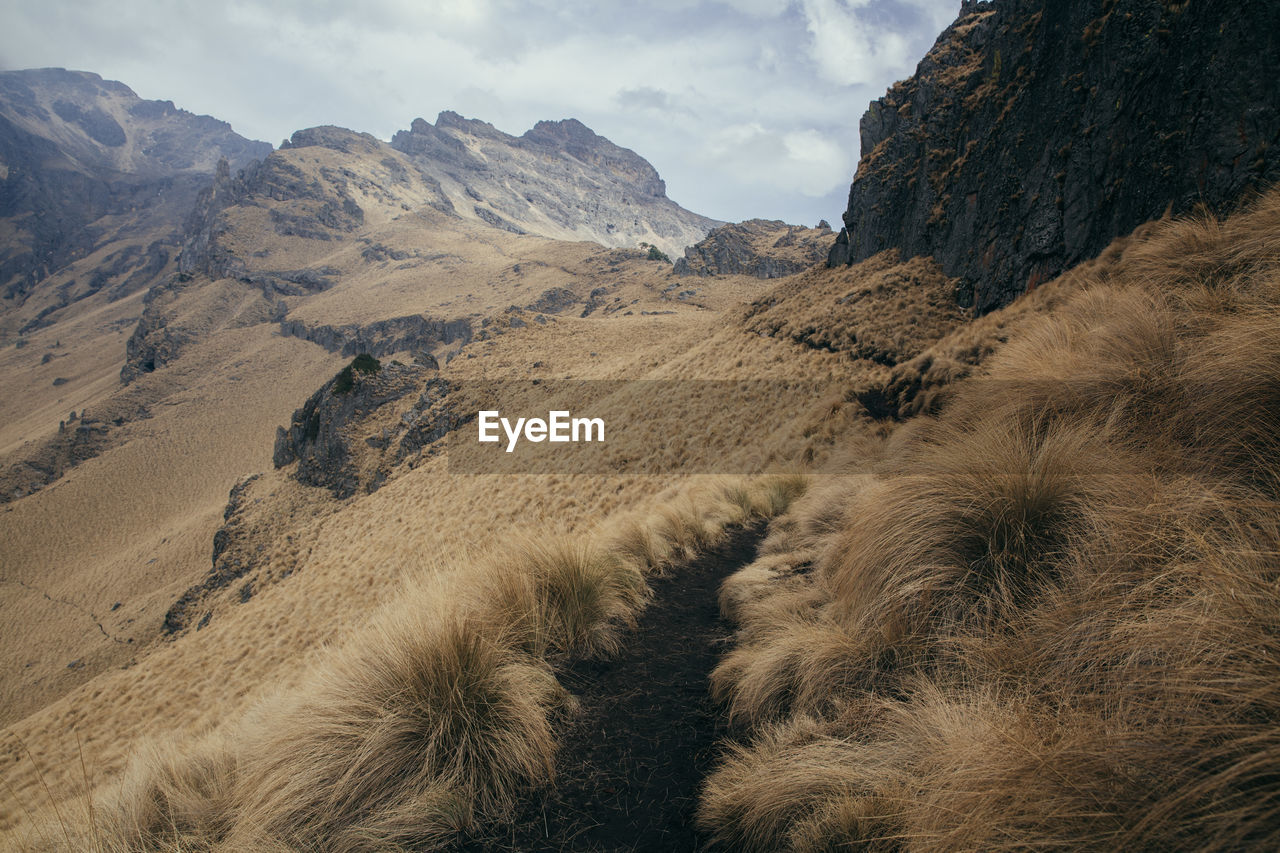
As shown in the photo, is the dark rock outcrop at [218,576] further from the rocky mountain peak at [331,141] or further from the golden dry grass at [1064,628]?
the rocky mountain peak at [331,141]

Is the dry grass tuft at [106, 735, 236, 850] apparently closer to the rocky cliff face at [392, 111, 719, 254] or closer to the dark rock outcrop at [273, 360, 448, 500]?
the dark rock outcrop at [273, 360, 448, 500]

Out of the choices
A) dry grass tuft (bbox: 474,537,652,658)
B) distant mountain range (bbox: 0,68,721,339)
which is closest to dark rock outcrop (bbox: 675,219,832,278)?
dry grass tuft (bbox: 474,537,652,658)

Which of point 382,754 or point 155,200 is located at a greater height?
point 155,200

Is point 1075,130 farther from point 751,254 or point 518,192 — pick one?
point 518,192

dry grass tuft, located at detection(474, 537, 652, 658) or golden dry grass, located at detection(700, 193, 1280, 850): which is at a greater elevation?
golden dry grass, located at detection(700, 193, 1280, 850)

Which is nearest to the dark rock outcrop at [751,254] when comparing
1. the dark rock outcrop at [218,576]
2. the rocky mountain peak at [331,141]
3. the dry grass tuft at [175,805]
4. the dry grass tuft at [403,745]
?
the dark rock outcrop at [218,576]

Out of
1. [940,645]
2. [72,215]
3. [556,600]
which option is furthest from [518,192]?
[940,645]
